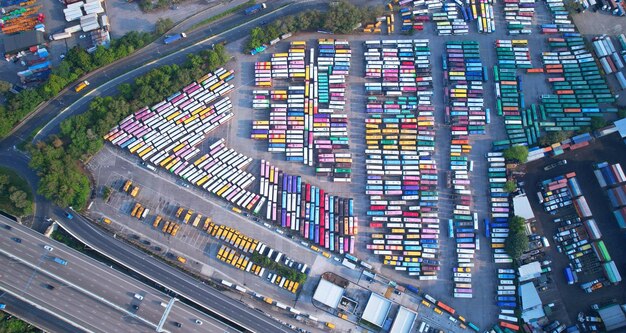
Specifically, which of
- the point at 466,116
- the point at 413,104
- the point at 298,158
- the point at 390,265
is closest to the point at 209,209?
the point at 298,158

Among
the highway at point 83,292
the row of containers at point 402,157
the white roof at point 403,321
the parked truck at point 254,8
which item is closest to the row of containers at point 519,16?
the row of containers at point 402,157

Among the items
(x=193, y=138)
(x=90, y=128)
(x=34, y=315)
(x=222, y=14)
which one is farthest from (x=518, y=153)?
(x=34, y=315)

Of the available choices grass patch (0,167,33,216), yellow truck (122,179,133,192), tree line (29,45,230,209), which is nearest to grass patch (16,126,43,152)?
tree line (29,45,230,209)

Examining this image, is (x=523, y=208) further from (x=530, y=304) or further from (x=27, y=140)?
(x=27, y=140)

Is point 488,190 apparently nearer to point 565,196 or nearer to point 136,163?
point 565,196

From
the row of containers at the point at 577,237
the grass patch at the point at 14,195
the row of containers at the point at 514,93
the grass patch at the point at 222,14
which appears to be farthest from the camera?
the grass patch at the point at 222,14

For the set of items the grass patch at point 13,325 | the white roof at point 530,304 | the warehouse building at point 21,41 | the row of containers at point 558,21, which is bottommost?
the grass patch at point 13,325

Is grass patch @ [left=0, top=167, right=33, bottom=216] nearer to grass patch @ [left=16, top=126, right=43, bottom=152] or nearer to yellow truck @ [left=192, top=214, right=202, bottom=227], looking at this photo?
grass patch @ [left=16, top=126, right=43, bottom=152]

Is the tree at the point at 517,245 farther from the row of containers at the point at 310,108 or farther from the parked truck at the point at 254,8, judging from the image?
the parked truck at the point at 254,8
